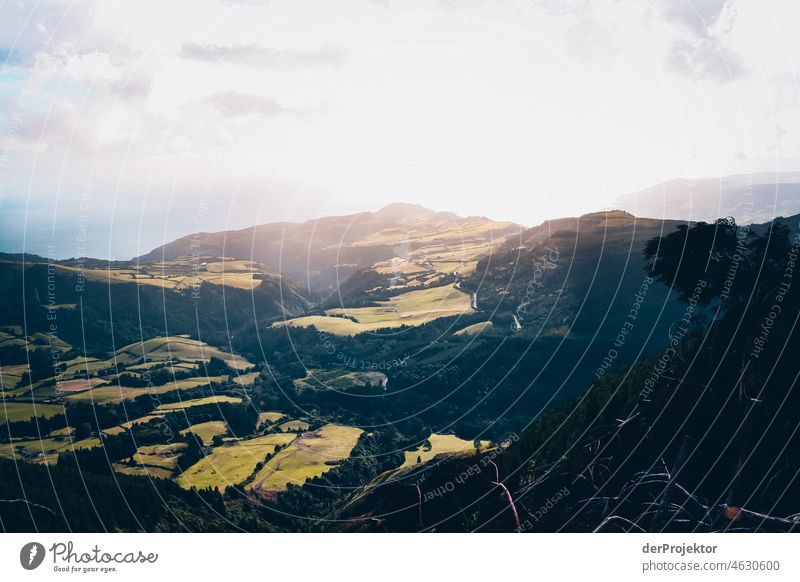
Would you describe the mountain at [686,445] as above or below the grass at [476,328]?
above

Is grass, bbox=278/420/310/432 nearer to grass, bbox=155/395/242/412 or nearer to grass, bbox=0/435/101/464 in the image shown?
grass, bbox=155/395/242/412

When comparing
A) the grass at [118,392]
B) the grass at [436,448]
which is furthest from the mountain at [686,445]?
the grass at [118,392]

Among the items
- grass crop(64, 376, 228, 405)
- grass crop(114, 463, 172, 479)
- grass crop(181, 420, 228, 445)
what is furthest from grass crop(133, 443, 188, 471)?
grass crop(64, 376, 228, 405)

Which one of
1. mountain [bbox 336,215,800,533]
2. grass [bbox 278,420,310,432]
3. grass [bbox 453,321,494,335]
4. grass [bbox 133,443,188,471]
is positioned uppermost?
mountain [bbox 336,215,800,533]

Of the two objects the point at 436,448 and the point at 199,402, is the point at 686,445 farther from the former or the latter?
the point at 199,402

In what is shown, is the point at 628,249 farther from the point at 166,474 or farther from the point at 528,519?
the point at 528,519

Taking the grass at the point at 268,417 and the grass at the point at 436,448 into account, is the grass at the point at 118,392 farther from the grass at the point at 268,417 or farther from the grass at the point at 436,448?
the grass at the point at 436,448

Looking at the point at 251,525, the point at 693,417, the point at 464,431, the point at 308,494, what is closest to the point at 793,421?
the point at 693,417
